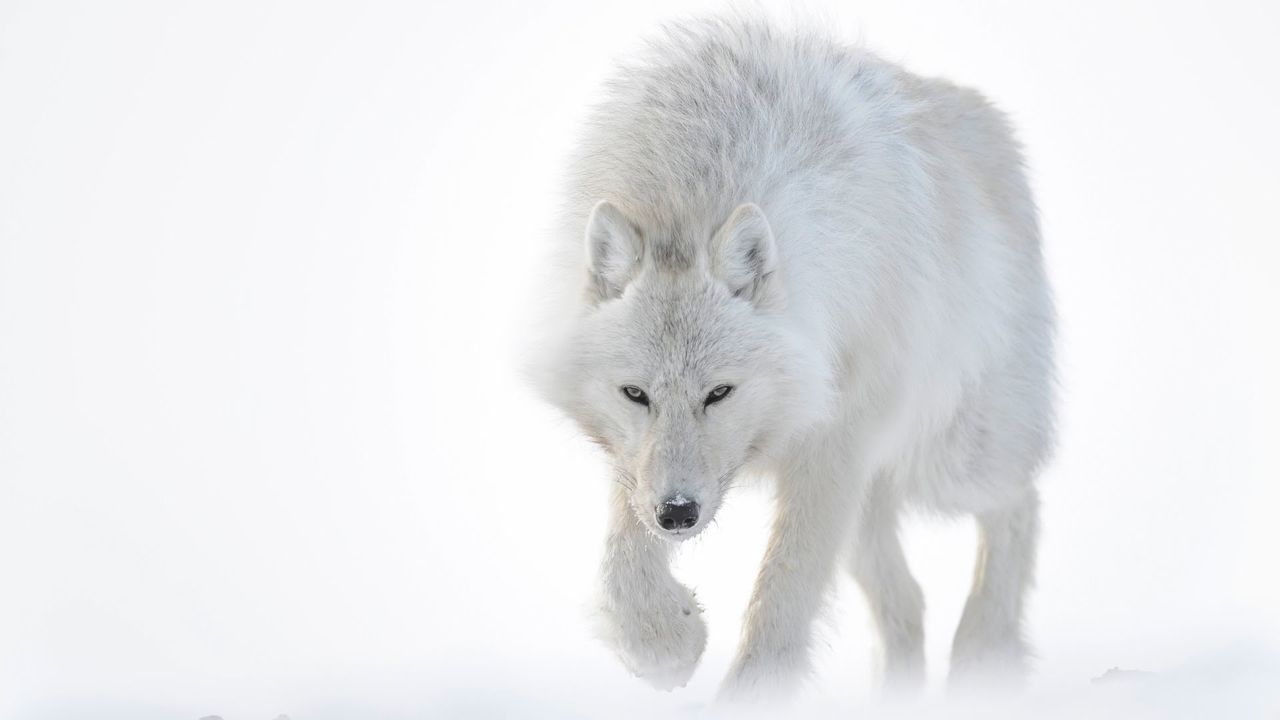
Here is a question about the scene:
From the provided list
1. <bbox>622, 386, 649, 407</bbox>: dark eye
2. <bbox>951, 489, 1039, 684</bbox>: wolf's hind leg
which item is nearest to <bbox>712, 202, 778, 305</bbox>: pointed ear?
<bbox>622, 386, 649, 407</bbox>: dark eye

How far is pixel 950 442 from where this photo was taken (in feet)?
22.3

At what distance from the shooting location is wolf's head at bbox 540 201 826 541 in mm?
5203

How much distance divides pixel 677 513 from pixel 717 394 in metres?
0.42

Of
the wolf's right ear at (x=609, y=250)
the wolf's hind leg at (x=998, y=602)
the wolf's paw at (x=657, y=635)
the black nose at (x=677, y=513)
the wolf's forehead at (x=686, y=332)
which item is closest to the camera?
the black nose at (x=677, y=513)

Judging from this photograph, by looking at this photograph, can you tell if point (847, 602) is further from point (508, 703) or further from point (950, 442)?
point (508, 703)

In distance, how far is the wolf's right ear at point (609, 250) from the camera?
5367mm

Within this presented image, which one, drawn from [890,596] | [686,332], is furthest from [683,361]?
[890,596]

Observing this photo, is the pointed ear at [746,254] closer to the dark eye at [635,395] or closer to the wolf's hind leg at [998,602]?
→ the dark eye at [635,395]

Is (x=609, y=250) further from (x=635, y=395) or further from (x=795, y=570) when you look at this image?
(x=795, y=570)

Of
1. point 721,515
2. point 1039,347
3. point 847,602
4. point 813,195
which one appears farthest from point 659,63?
point 847,602

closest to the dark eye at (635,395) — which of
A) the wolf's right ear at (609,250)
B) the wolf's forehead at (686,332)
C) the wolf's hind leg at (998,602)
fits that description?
the wolf's forehead at (686,332)

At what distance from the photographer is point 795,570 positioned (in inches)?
235

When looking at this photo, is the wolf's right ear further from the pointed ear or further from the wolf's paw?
the wolf's paw

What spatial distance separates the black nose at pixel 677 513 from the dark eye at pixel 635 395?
1.13ft
